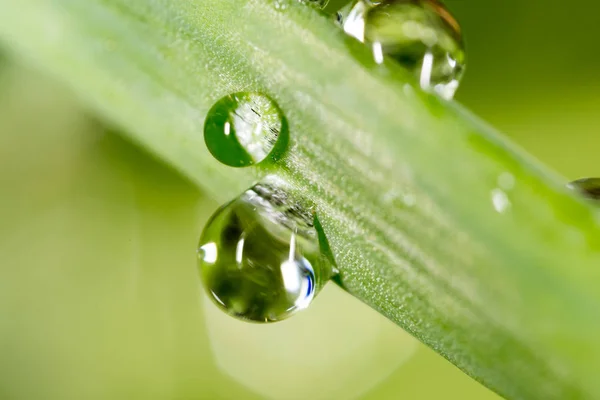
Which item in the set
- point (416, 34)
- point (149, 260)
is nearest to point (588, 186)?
point (416, 34)

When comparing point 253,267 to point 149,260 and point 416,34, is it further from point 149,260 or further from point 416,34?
point 149,260

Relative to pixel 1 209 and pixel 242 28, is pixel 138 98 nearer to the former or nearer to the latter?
pixel 242 28

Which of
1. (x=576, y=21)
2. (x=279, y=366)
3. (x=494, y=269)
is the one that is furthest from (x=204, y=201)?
(x=494, y=269)

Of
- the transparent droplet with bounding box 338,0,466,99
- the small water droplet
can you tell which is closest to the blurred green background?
the transparent droplet with bounding box 338,0,466,99

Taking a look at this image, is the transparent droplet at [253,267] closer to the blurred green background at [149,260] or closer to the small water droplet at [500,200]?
the small water droplet at [500,200]

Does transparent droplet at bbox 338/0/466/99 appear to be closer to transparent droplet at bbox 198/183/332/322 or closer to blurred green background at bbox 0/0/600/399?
transparent droplet at bbox 198/183/332/322

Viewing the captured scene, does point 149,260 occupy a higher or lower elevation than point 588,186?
lower
